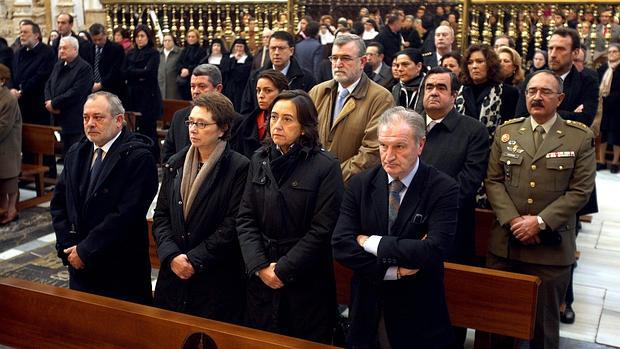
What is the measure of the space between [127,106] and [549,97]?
242 inches

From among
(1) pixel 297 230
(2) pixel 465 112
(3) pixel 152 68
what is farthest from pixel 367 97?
(3) pixel 152 68

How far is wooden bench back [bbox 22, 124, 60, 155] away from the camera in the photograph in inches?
265

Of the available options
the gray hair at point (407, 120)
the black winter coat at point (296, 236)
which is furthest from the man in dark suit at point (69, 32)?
the gray hair at point (407, 120)

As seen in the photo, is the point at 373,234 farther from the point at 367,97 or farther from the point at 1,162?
the point at 1,162

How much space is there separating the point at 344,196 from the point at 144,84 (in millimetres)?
5917

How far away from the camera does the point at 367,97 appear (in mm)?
3973

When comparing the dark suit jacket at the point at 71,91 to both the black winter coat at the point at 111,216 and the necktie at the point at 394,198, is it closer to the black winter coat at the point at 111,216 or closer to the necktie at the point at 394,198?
the black winter coat at the point at 111,216

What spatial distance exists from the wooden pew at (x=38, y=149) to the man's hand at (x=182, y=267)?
162 inches

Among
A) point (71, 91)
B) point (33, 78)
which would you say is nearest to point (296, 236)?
point (71, 91)

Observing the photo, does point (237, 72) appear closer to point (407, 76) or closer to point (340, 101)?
point (407, 76)

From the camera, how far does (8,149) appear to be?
20.0 ft

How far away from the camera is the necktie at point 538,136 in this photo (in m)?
3.45

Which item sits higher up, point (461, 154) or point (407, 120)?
point (407, 120)

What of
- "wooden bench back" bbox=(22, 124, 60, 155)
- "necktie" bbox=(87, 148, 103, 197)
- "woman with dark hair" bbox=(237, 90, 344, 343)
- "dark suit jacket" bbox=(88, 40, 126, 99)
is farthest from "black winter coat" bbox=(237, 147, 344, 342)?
"dark suit jacket" bbox=(88, 40, 126, 99)
